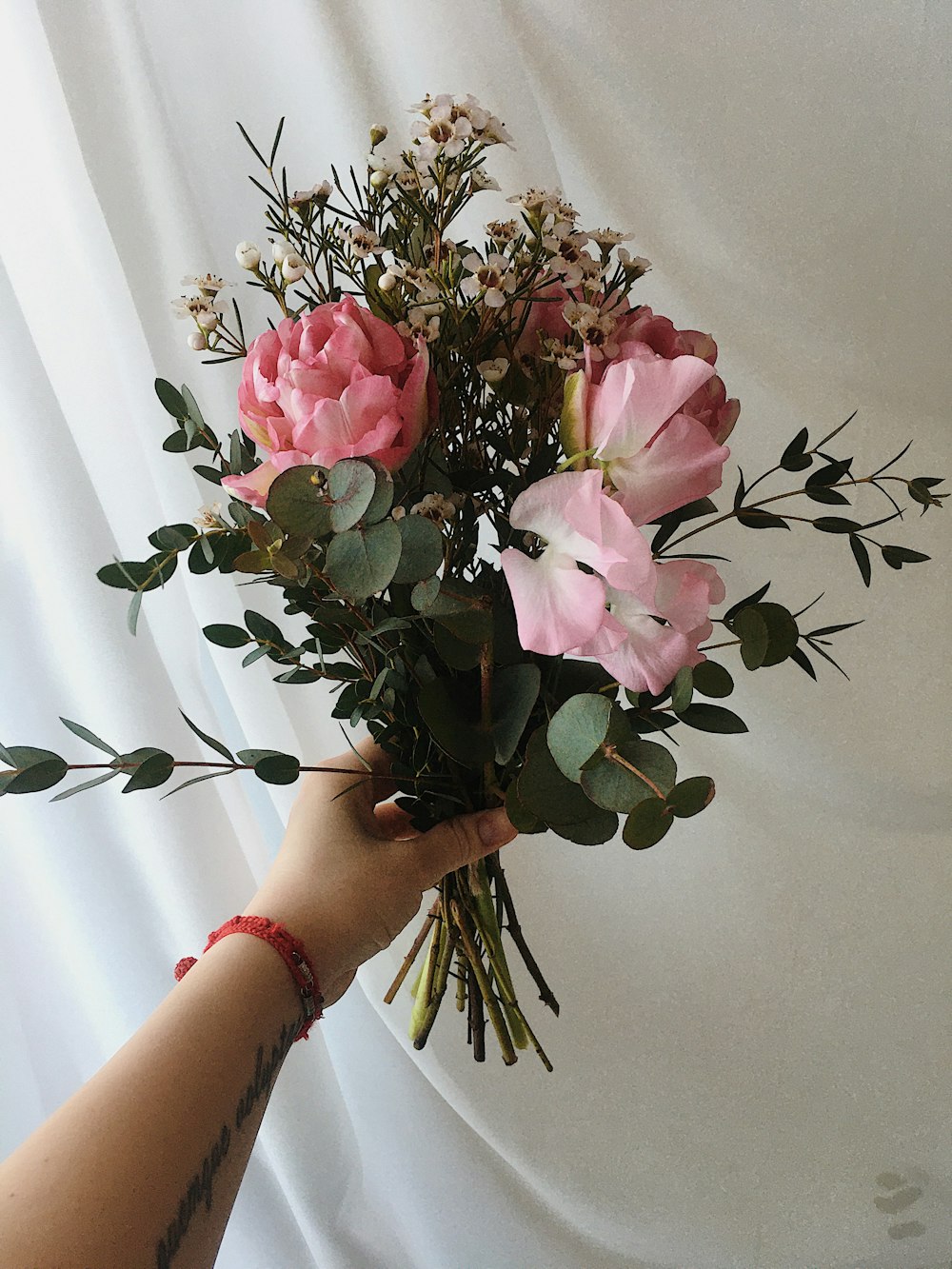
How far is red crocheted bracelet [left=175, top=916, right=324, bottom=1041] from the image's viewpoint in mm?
766

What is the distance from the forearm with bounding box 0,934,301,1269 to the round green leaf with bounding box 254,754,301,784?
136 millimetres

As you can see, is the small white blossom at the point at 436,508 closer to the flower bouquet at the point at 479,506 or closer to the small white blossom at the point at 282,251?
the flower bouquet at the point at 479,506

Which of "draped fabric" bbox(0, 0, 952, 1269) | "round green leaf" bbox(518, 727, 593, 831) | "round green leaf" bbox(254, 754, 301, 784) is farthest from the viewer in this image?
"draped fabric" bbox(0, 0, 952, 1269)

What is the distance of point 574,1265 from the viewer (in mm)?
1216

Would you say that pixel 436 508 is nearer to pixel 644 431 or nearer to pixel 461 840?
pixel 644 431

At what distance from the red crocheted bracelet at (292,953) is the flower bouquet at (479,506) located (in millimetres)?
123

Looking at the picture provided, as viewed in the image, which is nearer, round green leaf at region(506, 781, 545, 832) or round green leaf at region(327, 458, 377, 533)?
round green leaf at region(327, 458, 377, 533)

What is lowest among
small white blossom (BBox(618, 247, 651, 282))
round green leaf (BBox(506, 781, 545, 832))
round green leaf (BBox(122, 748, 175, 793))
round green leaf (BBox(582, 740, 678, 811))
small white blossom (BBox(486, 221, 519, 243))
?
round green leaf (BBox(506, 781, 545, 832))

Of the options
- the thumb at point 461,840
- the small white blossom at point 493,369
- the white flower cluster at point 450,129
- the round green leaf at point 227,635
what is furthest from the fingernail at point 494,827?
the white flower cluster at point 450,129

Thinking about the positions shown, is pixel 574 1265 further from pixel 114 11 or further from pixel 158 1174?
pixel 114 11

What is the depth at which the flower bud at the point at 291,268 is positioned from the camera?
654mm

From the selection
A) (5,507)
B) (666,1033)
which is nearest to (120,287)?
(5,507)

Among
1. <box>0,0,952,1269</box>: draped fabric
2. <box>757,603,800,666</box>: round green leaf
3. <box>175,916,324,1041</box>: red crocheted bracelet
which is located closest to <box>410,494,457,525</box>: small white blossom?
<box>757,603,800,666</box>: round green leaf

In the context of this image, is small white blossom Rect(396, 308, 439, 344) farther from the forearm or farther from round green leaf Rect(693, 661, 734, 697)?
the forearm
